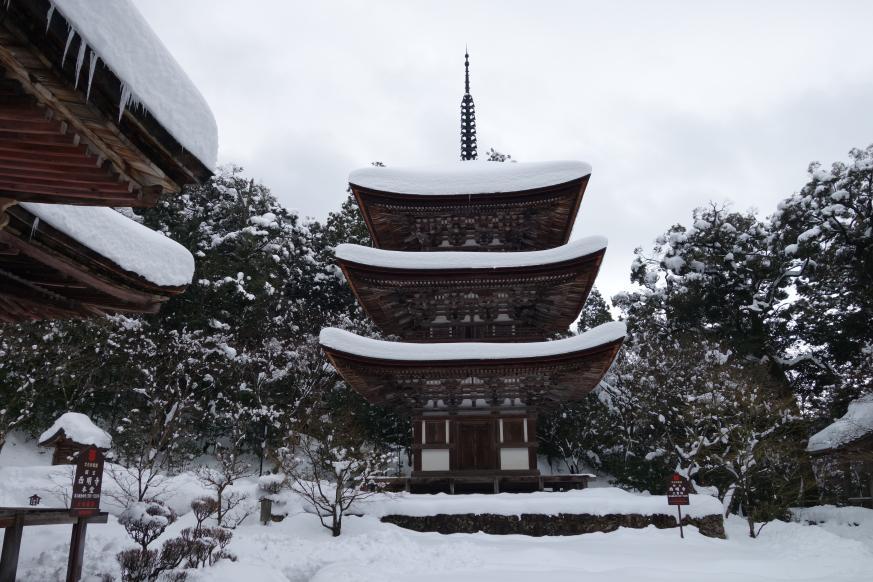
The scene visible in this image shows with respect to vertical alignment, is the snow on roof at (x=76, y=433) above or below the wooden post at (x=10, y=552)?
above

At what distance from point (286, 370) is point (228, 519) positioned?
11.8 m

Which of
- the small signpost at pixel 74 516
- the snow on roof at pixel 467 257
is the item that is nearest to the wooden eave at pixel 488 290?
the snow on roof at pixel 467 257

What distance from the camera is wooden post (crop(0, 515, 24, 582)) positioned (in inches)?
275

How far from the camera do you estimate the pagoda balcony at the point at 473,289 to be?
15445 millimetres

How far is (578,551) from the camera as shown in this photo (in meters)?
10.9

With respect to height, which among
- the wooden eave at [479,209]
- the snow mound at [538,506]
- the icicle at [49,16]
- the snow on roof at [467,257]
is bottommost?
the snow mound at [538,506]

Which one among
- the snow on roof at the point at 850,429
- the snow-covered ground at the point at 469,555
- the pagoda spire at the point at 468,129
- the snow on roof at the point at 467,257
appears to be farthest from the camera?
the pagoda spire at the point at 468,129

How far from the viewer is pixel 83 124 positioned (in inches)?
102

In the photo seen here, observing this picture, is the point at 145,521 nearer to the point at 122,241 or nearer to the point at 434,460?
the point at 122,241

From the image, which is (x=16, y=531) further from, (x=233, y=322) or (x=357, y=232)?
(x=357, y=232)

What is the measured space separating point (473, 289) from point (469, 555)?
7.70 meters

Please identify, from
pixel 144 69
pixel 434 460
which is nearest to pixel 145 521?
pixel 144 69

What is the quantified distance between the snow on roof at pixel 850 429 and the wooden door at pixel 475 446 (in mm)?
11817

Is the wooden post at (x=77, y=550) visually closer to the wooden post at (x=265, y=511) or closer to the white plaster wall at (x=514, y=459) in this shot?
the wooden post at (x=265, y=511)
